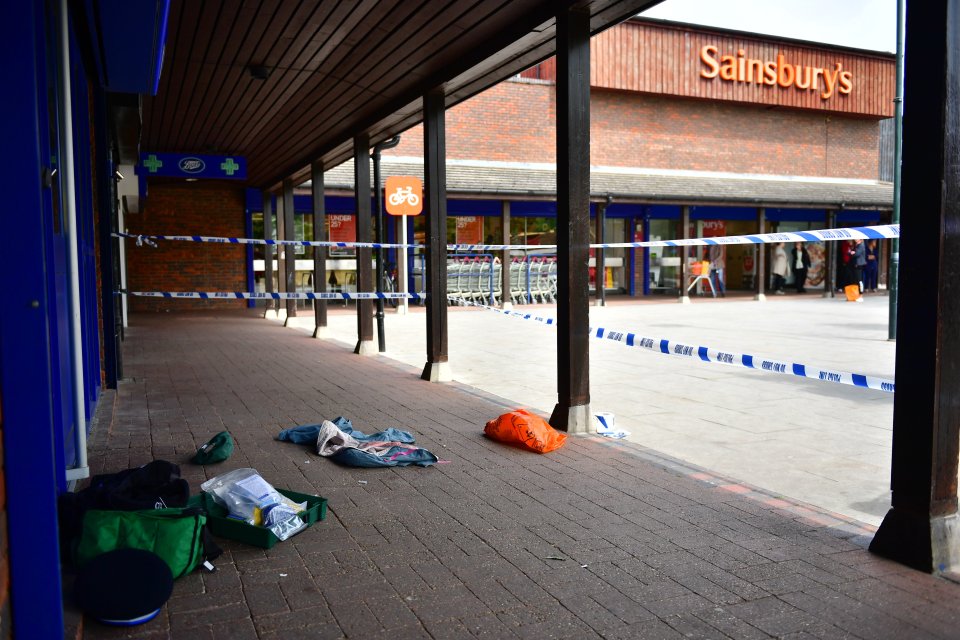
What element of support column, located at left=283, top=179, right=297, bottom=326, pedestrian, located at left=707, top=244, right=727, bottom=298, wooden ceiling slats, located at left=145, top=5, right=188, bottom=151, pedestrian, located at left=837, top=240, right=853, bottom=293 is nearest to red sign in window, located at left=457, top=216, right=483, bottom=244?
support column, located at left=283, top=179, right=297, bottom=326

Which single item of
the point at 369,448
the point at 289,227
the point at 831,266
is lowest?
the point at 369,448

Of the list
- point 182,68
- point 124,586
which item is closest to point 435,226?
point 182,68

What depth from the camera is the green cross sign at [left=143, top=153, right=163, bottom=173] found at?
523 inches

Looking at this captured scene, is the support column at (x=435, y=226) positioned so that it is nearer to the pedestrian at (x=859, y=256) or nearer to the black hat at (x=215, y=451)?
the black hat at (x=215, y=451)

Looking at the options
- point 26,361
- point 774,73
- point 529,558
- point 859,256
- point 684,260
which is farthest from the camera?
point 774,73

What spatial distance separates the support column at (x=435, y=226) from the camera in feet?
23.0

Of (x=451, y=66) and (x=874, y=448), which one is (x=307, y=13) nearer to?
(x=451, y=66)

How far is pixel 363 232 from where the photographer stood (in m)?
9.55

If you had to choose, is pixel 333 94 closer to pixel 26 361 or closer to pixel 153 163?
pixel 26 361

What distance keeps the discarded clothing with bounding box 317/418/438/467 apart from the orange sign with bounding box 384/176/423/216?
12.2 meters

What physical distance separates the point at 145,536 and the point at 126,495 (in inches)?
16.9

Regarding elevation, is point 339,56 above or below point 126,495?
above

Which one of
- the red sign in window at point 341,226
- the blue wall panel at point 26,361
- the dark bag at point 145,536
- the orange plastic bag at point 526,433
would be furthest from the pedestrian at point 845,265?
the blue wall panel at point 26,361

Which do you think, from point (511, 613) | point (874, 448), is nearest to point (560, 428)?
point (874, 448)
